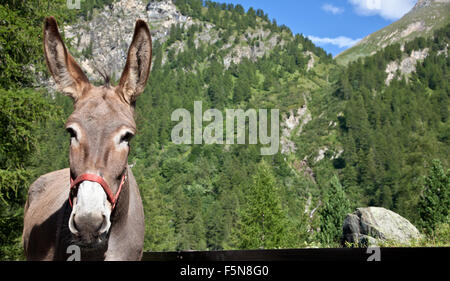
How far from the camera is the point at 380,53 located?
18912cm

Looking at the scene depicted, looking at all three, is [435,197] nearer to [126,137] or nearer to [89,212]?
[126,137]

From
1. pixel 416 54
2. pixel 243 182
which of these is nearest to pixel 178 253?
pixel 243 182

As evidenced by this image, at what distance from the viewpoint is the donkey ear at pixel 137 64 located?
112 inches

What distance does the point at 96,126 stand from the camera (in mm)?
2576

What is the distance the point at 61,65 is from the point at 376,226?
1552 centimetres

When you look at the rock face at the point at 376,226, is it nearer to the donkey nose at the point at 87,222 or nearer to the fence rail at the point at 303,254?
the fence rail at the point at 303,254

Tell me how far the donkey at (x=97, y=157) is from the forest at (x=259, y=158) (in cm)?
52

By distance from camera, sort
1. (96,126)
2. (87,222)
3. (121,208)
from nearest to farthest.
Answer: (87,222) < (96,126) < (121,208)

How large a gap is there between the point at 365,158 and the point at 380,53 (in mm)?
100097

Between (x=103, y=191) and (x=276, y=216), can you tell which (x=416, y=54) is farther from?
(x=103, y=191)

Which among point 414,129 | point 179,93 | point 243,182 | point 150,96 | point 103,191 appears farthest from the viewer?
point 179,93

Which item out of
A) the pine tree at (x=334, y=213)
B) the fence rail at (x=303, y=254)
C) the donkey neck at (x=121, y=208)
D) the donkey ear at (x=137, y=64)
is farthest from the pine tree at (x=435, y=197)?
the donkey ear at (x=137, y=64)

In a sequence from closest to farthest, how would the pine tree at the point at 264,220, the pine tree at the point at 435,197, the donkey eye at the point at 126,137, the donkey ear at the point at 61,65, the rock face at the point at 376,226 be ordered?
1. the donkey eye at the point at 126,137
2. the donkey ear at the point at 61,65
3. the rock face at the point at 376,226
4. the pine tree at the point at 264,220
5. the pine tree at the point at 435,197

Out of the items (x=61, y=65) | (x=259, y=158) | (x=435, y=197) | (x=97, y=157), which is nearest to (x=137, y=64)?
(x=61, y=65)
